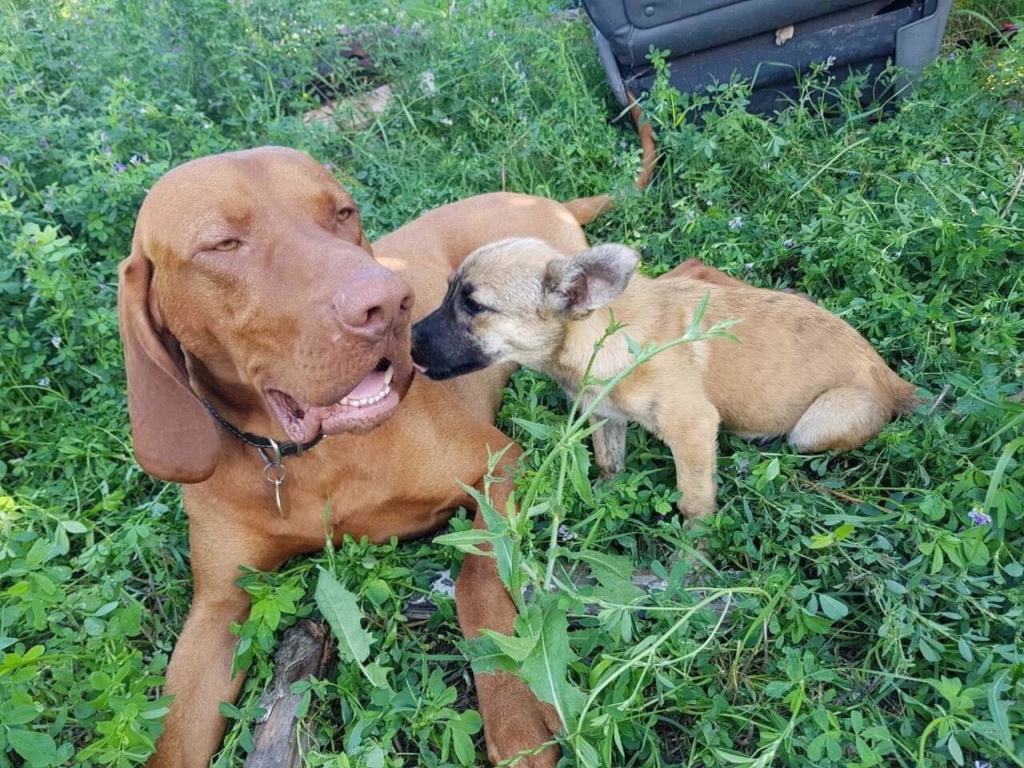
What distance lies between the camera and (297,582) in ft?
9.57

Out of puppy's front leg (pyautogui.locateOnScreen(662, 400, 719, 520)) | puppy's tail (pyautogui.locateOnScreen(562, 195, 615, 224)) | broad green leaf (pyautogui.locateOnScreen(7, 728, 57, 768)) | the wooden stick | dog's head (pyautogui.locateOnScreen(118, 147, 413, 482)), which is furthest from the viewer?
puppy's tail (pyautogui.locateOnScreen(562, 195, 615, 224))

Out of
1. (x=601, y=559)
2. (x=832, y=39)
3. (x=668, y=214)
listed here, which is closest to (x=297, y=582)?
(x=601, y=559)

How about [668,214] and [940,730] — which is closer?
[940,730]

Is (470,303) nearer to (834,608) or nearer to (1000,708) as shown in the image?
(834,608)

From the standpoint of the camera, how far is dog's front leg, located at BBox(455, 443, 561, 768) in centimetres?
228

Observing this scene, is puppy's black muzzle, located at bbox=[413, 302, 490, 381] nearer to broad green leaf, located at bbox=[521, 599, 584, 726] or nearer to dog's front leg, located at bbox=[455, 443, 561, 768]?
dog's front leg, located at bbox=[455, 443, 561, 768]

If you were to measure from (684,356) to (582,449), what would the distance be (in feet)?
4.58

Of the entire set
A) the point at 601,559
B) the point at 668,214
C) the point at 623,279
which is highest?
the point at 623,279

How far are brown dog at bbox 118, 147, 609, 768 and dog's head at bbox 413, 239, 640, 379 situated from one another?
0.23 m

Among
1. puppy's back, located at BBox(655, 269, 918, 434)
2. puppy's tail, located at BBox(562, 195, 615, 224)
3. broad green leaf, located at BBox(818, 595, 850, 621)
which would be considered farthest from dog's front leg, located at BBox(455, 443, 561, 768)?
puppy's tail, located at BBox(562, 195, 615, 224)

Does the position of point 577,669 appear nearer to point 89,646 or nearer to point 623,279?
point 623,279

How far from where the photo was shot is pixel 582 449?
191 cm

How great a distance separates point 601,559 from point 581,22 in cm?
487

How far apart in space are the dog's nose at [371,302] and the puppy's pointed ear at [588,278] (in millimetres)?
773
